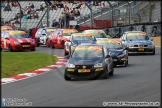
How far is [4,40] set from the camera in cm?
2848

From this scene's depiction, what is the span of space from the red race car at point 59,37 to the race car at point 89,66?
13993mm

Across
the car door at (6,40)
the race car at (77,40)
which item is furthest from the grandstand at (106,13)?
the race car at (77,40)

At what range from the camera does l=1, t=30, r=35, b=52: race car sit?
2767 centimetres

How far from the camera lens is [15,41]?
2772cm

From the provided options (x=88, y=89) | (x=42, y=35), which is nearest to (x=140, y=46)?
(x=42, y=35)

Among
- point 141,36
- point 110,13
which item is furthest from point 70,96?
point 110,13

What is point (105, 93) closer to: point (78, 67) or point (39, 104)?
point (39, 104)

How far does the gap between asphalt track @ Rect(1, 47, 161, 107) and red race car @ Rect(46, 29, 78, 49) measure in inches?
507

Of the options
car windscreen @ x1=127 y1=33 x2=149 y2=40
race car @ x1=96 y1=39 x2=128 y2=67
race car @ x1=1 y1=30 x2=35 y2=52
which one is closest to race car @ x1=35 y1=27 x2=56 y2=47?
race car @ x1=1 y1=30 x2=35 y2=52

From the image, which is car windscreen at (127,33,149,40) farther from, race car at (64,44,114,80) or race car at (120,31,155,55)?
race car at (64,44,114,80)

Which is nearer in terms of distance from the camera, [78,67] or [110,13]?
[78,67]

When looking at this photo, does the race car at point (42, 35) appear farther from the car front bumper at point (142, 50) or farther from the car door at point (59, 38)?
the car front bumper at point (142, 50)

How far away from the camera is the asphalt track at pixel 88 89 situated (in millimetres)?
9712

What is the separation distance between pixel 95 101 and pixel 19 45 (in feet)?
61.1
